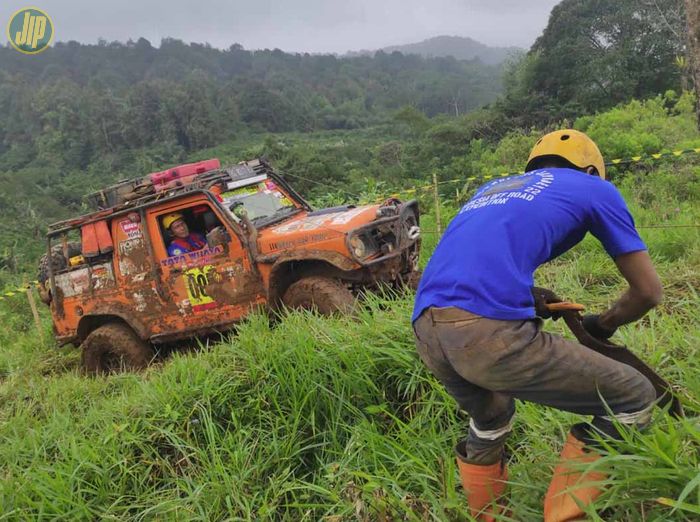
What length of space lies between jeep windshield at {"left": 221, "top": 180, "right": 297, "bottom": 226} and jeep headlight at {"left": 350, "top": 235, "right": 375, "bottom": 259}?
1223mm

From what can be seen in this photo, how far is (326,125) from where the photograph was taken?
81750 millimetres

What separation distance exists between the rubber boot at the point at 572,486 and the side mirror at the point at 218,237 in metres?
3.89

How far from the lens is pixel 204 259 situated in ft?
17.7

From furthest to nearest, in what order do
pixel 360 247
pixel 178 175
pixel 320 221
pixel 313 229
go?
pixel 178 175 → pixel 320 221 → pixel 313 229 → pixel 360 247

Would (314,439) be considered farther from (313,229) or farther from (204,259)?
(204,259)

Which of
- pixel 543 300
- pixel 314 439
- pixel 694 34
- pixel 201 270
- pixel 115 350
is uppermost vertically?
pixel 694 34

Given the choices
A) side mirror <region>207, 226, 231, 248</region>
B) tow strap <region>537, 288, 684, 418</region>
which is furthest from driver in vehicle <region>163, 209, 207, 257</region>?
tow strap <region>537, 288, 684, 418</region>

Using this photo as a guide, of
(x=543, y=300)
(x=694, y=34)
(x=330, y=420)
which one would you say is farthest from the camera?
(x=694, y=34)

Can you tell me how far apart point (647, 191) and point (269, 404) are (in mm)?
6335

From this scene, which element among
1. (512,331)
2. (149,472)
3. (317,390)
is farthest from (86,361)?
(512,331)

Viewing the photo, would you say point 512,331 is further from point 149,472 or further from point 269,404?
point 149,472

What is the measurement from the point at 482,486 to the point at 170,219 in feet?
14.6

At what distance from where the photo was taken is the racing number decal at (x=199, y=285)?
17.7ft

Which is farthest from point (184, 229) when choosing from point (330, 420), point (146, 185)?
point (330, 420)
